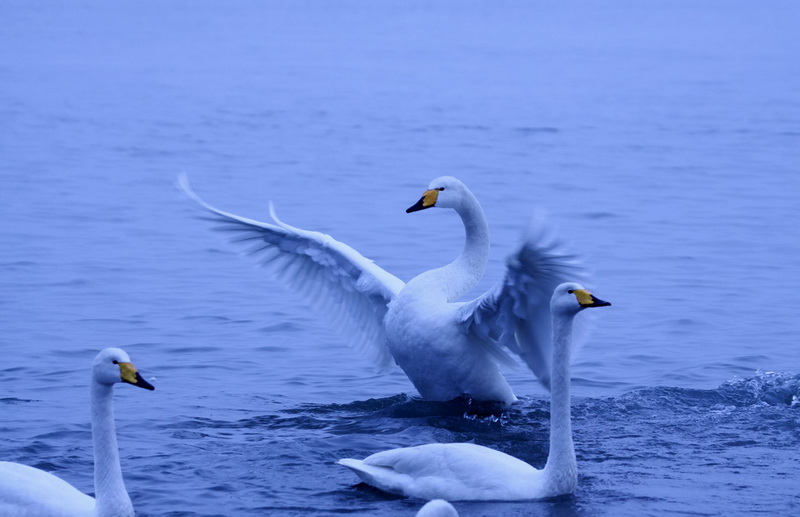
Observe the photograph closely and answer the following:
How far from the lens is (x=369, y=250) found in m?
15.4

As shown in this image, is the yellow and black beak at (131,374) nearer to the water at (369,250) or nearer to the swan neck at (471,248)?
the water at (369,250)

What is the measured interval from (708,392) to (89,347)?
4.96 metres

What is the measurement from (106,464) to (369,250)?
8.36 m

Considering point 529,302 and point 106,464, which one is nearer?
point 106,464

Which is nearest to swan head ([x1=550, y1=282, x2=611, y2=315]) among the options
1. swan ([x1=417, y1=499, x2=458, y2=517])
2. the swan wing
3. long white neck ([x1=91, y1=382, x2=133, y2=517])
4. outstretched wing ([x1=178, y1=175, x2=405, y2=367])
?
swan ([x1=417, y1=499, x2=458, y2=517])

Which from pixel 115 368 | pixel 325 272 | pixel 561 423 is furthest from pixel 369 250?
pixel 115 368

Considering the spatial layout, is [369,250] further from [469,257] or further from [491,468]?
[491,468]

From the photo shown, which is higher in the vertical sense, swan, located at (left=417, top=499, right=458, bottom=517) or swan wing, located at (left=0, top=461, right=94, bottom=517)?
swan, located at (left=417, top=499, right=458, bottom=517)

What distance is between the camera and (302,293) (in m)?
11.1

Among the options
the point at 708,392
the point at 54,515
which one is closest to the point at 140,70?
the point at 708,392

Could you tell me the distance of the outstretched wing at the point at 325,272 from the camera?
1067cm

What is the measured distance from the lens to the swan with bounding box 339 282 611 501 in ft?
24.9

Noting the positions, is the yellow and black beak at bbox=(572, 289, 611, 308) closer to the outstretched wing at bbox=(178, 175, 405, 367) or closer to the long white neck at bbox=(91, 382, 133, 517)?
the long white neck at bbox=(91, 382, 133, 517)

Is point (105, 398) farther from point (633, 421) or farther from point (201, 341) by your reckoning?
point (201, 341)
